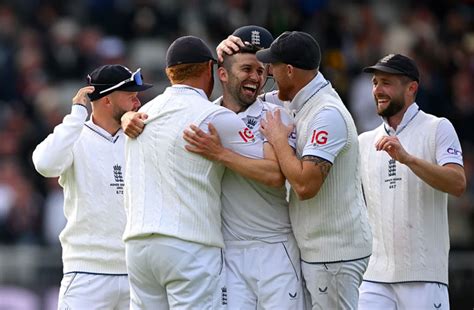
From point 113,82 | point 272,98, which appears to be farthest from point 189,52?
point 113,82

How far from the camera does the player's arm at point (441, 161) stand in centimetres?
870

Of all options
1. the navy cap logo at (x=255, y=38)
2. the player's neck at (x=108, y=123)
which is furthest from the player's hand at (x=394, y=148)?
the player's neck at (x=108, y=123)

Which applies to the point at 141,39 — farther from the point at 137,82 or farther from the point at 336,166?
the point at 336,166

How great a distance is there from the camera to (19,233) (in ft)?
48.2

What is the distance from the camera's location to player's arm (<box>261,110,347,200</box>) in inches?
319

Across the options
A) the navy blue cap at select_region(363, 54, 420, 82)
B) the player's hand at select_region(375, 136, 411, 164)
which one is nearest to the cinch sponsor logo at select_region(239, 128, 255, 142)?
the player's hand at select_region(375, 136, 411, 164)

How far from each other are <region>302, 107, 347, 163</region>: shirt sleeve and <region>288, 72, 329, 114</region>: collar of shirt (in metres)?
0.23

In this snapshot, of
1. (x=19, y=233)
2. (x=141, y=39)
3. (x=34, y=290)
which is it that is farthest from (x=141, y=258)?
(x=141, y=39)

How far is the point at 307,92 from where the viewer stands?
27.7 feet

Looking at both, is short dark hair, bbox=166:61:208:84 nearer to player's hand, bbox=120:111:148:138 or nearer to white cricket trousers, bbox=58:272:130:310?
player's hand, bbox=120:111:148:138

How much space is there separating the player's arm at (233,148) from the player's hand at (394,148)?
2.98 ft

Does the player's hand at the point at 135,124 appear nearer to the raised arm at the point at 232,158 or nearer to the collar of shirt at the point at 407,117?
the raised arm at the point at 232,158

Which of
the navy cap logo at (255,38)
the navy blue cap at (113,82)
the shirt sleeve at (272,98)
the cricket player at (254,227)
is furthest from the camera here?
the navy blue cap at (113,82)

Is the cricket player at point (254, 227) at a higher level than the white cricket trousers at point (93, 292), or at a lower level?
higher
